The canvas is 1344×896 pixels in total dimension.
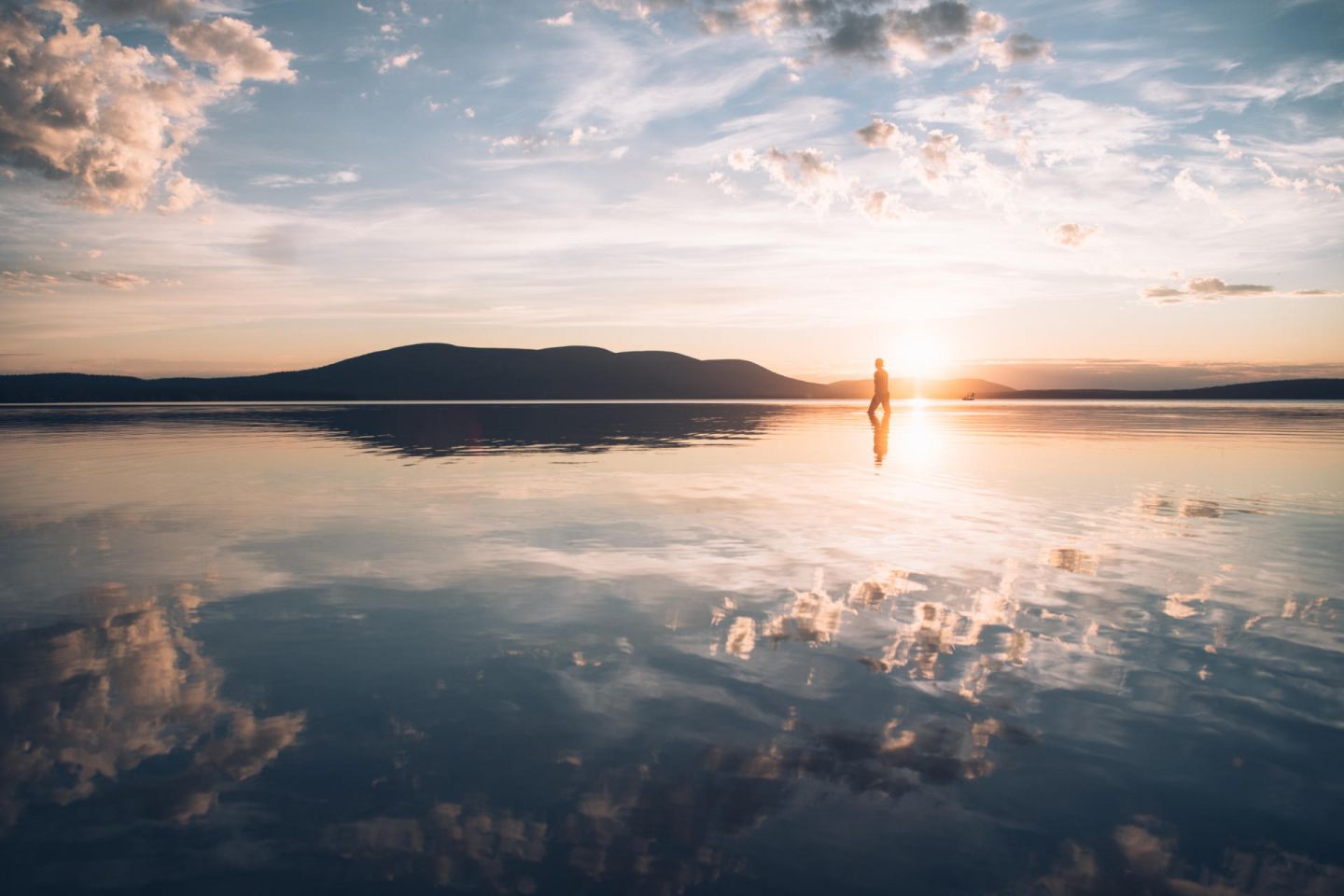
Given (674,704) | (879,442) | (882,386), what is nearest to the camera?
(674,704)

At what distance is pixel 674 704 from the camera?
513 cm

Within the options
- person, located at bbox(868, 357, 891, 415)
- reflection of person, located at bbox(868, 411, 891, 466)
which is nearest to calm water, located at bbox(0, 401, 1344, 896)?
reflection of person, located at bbox(868, 411, 891, 466)

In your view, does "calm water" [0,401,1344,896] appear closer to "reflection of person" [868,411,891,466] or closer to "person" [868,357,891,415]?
"reflection of person" [868,411,891,466]

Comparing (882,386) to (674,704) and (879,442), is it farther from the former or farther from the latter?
(674,704)

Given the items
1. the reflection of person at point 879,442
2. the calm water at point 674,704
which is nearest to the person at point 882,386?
the reflection of person at point 879,442

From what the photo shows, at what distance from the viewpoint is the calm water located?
3.53 meters

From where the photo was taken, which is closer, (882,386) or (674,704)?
(674,704)

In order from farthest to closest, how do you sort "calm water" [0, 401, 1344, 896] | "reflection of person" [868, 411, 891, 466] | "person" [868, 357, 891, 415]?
"person" [868, 357, 891, 415] → "reflection of person" [868, 411, 891, 466] → "calm water" [0, 401, 1344, 896]

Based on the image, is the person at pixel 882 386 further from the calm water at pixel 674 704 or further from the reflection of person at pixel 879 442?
the calm water at pixel 674 704

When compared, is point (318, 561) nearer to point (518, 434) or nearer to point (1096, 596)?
point (1096, 596)

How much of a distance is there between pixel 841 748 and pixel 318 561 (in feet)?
23.0

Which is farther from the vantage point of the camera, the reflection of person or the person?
the person

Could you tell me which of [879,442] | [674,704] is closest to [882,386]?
[879,442]

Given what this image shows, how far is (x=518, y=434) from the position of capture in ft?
115
